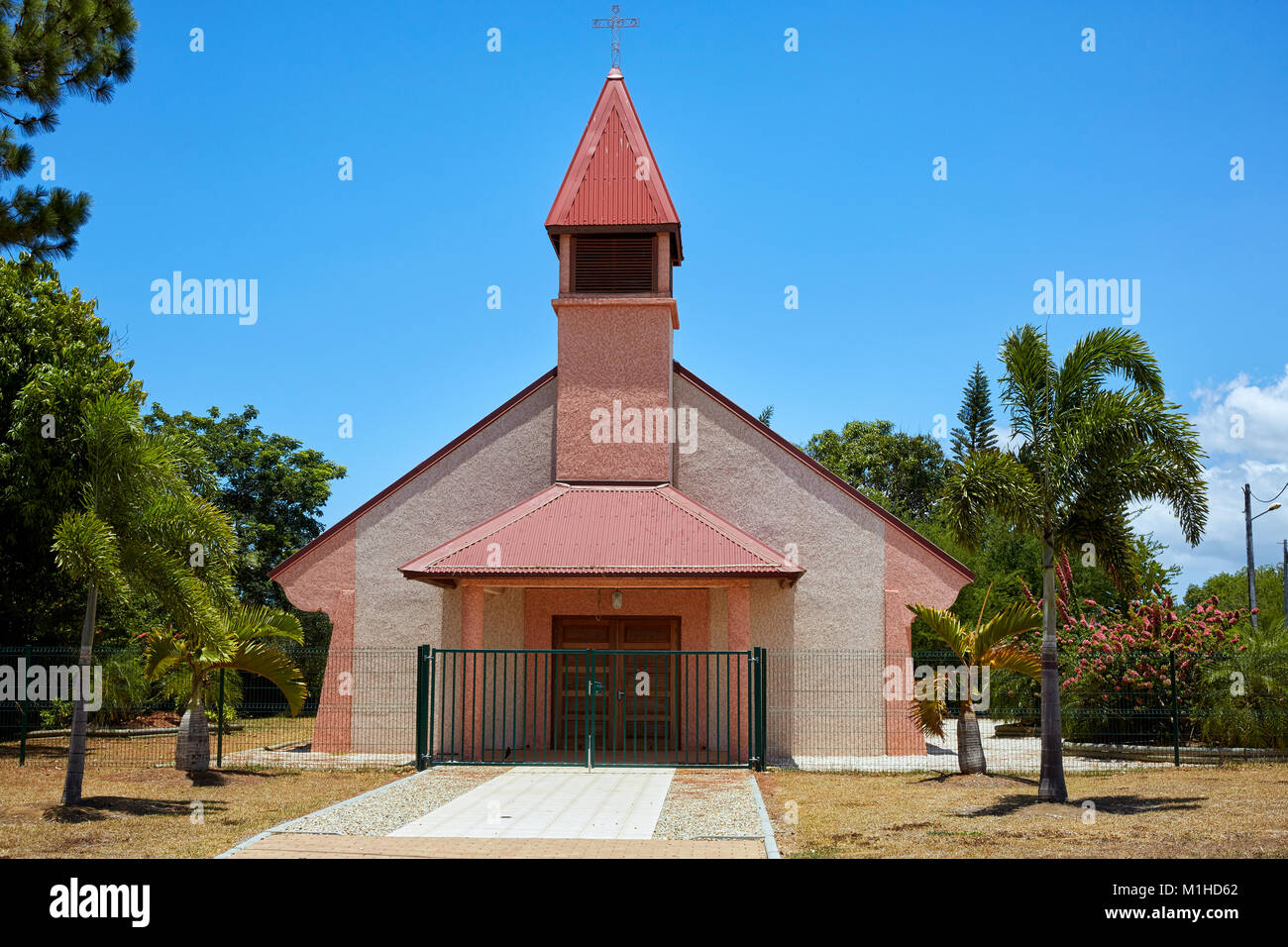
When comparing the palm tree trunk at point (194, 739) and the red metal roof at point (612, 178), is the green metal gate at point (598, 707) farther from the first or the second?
the red metal roof at point (612, 178)

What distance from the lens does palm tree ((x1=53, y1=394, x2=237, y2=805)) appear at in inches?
527

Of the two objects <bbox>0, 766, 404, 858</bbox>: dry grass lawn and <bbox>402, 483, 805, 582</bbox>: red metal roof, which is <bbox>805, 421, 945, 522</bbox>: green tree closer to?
<bbox>402, 483, 805, 582</bbox>: red metal roof

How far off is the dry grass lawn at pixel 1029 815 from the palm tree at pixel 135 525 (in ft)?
26.3

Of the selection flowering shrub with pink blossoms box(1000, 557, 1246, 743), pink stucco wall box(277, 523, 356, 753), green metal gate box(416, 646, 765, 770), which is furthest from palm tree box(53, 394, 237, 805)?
flowering shrub with pink blossoms box(1000, 557, 1246, 743)

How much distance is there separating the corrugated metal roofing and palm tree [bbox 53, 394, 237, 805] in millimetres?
11150

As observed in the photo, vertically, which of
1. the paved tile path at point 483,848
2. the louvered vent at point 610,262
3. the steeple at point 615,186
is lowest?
the paved tile path at point 483,848

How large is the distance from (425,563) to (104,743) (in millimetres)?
8830

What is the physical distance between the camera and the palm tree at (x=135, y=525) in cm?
1338

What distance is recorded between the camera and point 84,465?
2255 centimetres

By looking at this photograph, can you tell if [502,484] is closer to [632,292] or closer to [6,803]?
[632,292]

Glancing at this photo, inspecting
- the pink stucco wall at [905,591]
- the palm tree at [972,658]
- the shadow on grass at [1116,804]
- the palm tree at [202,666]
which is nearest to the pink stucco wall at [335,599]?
the palm tree at [202,666]

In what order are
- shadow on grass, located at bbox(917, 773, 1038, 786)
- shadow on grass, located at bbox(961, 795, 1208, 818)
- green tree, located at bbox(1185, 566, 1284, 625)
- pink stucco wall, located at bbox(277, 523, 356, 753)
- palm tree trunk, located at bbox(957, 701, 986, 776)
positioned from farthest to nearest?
green tree, located at bbox(1185, 566, 1284, 625) → pink stucco wall, located at bbox(277, 523, 356, 753) → palm tree trunk, located at bbox(957, 701, 986, 776) → shadow on grass, located at bbox(917, 773, 1038, 786) → shadow on grass, located at bbox(961, 795, 1208, 818)
